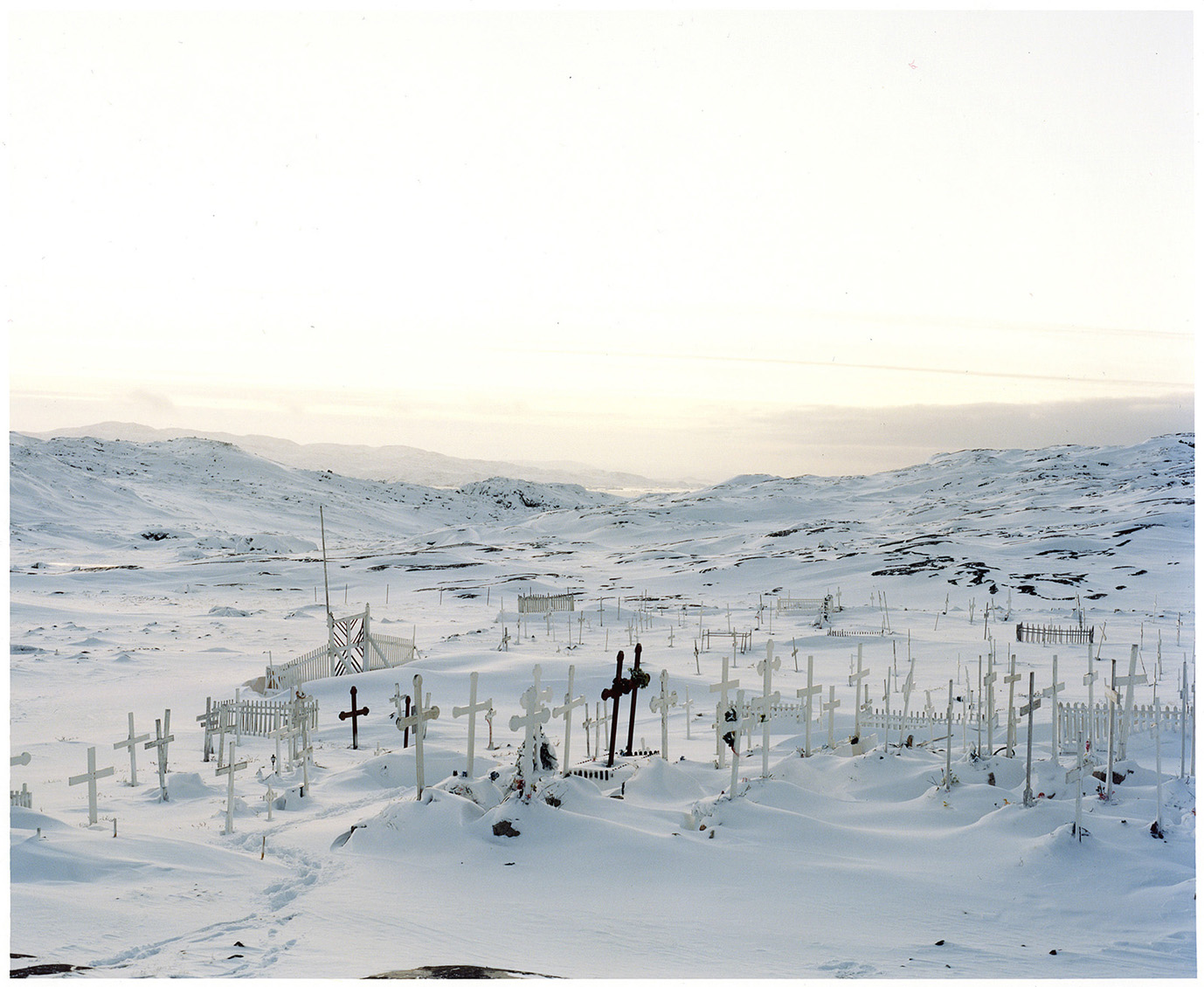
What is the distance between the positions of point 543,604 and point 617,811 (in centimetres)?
2915

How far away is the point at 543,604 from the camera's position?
1587 inches

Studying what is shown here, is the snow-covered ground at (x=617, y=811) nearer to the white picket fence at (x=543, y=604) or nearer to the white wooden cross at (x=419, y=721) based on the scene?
the white wooden cross at (x=419, y=721)

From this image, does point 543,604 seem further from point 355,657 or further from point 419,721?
point 419,721

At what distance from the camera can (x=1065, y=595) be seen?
127 ft

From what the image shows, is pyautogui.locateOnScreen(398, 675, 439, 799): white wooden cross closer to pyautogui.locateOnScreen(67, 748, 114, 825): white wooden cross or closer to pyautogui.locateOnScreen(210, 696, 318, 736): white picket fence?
pyautogui.locateOnScreen(67, 748, 114, 825): white wooden cross

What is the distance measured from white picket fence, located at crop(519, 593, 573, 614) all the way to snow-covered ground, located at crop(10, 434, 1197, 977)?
1367mm

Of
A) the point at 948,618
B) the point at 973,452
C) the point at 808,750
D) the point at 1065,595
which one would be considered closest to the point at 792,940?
the point at 808,750

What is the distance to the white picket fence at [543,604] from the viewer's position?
127 ft

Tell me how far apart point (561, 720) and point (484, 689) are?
438 cm

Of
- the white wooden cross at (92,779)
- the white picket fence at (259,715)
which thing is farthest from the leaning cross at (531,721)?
the white picket fence at (259,715)

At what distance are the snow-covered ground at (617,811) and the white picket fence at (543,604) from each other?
1.37 m

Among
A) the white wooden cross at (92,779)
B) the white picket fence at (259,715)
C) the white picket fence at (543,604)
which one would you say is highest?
the white wooden cross at (92,779)

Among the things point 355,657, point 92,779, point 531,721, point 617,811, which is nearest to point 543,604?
point 355,657

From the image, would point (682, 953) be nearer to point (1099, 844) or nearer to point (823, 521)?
point (1099, 844)
